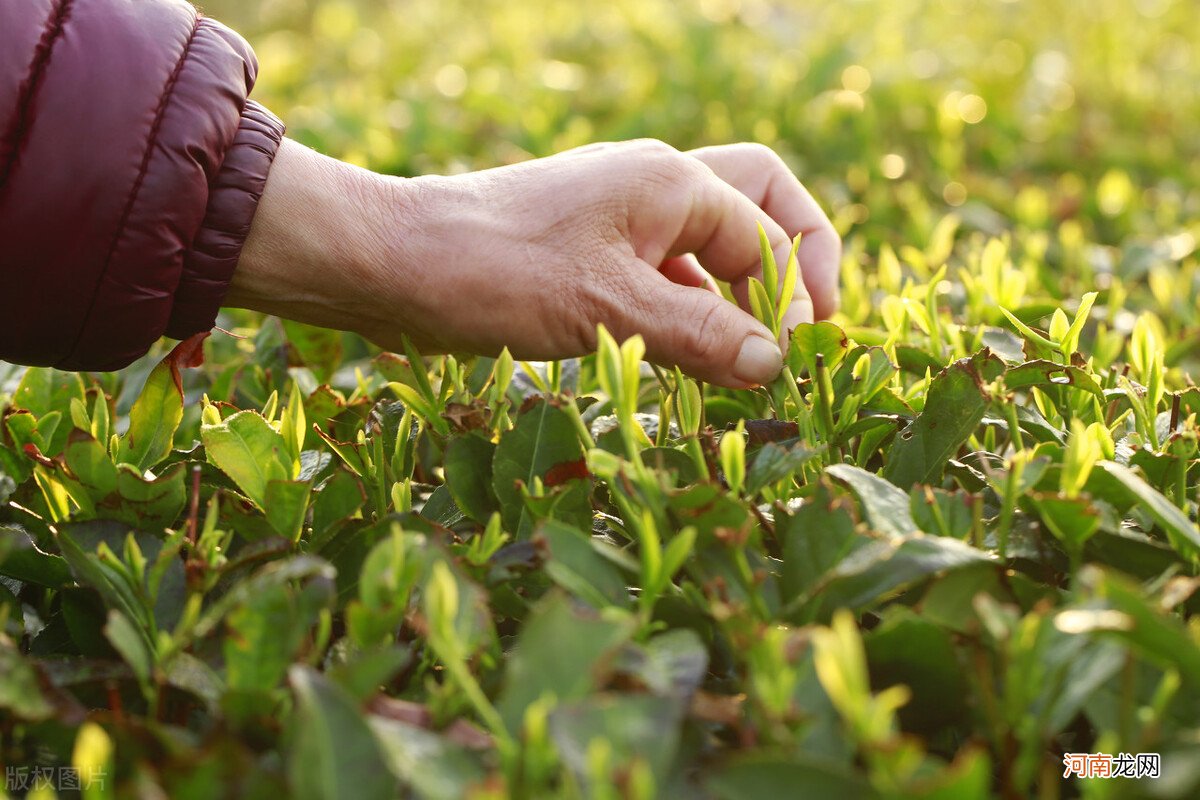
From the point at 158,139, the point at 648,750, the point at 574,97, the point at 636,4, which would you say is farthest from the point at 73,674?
the point at 636,4

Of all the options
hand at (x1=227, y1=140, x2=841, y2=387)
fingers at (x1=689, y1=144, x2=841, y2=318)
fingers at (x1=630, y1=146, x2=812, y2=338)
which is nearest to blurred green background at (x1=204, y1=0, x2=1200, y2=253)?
fingers at (x1=689, y1=144, x2=841, y2=318)

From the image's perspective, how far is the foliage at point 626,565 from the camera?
848 mm

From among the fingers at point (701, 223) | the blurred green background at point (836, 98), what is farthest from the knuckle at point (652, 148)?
the blurred green background at point (836, 98)

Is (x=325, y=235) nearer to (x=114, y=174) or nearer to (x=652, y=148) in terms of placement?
(x=114, y=174)

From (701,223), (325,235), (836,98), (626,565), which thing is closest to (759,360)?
(701,223)

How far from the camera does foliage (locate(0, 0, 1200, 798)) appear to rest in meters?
0.85

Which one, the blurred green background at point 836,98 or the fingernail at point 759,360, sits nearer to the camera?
the fingernail at point 759,360

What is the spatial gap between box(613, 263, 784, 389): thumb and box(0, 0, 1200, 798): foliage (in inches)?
2.2

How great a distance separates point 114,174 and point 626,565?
2.97 ft

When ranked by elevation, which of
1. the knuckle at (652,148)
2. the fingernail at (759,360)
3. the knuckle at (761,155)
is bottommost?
the fingernail at (759,360)

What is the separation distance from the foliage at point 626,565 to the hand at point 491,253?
0.10m

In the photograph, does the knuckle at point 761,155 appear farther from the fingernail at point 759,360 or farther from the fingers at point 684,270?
the fingernail at point 759,360

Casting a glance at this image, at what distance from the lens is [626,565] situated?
1037 millimetres

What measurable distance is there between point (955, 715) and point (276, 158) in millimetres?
1209
